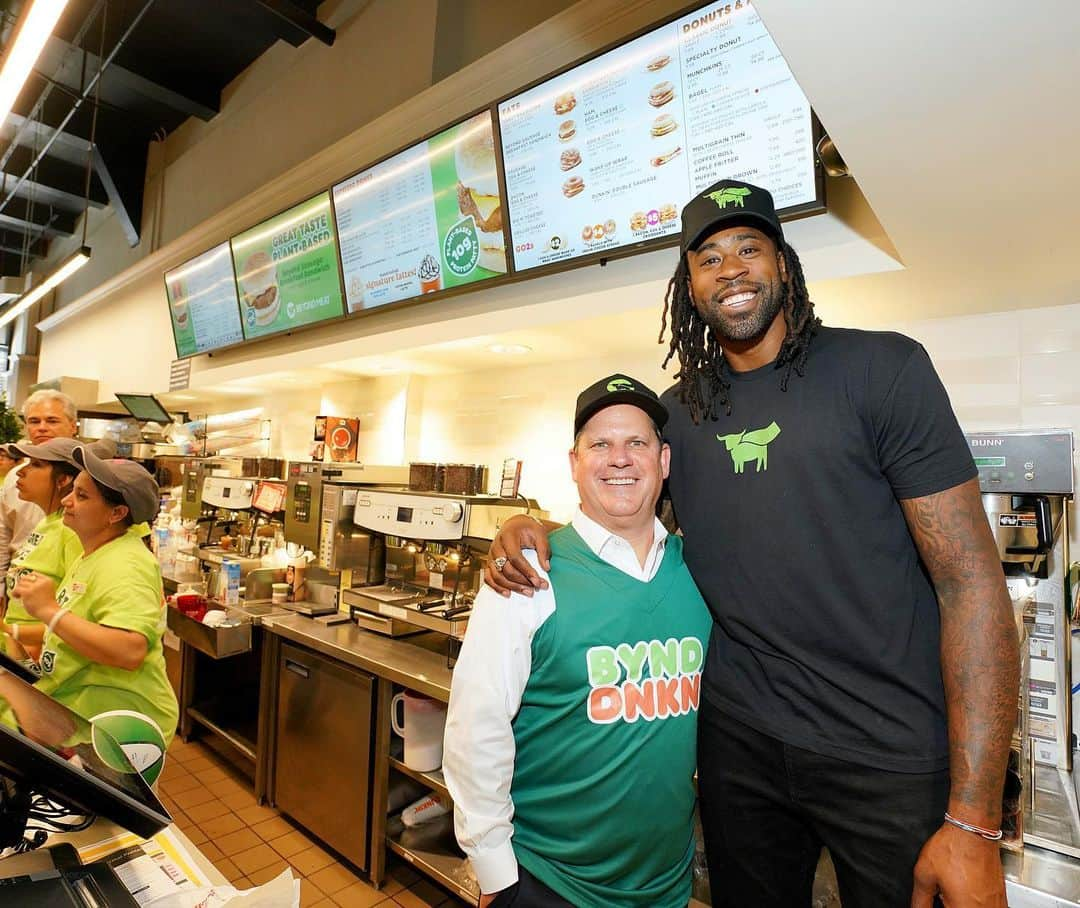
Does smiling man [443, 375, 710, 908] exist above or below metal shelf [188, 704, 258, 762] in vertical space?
above

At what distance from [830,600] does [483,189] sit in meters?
2.45

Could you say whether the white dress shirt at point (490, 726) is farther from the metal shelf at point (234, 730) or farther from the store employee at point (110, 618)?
the metal shelf at point (234, 730)

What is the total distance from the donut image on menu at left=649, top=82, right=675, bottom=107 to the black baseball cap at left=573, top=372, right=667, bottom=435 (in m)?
1.34

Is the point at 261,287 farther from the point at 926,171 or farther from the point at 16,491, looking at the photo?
the point at 926,171

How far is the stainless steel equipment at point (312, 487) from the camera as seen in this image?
3332mm

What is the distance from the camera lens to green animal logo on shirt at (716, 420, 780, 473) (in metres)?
1.29

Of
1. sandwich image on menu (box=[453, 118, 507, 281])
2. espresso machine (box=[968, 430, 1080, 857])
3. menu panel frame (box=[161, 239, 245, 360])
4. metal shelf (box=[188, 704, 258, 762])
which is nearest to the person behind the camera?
espresso machine (box=[968, 430, 1080, 857])

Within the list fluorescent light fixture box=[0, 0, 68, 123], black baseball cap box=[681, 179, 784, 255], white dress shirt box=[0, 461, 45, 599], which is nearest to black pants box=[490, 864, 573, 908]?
black baseball cap box=[681, 179, 784, 255]

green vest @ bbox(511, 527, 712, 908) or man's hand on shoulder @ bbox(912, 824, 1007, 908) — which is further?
green vest @ bbox(511, 527, 712, 908)

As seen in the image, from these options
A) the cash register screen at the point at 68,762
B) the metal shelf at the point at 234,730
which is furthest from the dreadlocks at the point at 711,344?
the metal shelf at the point at 234,730

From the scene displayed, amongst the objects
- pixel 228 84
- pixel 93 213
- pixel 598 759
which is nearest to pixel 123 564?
pixel 598 759

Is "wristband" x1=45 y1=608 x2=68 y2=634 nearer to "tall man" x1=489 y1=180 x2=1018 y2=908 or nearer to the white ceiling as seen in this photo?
"tall man" x1=489 y1=180 x2=1018 y2=908

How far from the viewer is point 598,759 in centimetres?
129

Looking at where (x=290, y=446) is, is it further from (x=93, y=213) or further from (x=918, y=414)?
(x=93, y=213)
